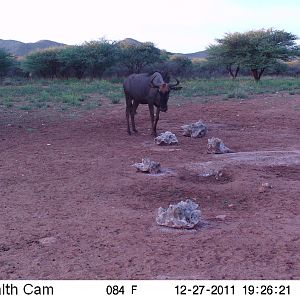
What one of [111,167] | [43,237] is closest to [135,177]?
[111,167]

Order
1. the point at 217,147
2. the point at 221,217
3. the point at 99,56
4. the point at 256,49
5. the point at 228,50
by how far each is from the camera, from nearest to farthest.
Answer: the point at 221,217, the point at 217,147, the point at 256,49, the point at 228,50, the point at 99,56

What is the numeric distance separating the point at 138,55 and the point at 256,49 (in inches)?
503

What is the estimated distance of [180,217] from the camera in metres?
5.79

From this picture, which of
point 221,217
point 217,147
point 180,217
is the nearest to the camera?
point 180,217

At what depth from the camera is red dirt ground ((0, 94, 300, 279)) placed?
4754 millimetres

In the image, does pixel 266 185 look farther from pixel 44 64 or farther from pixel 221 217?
pixel 44 64

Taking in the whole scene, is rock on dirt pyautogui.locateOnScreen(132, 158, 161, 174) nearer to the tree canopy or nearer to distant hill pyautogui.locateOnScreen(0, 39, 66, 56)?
the tree canopy

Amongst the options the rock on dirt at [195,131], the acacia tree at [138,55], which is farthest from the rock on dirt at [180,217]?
the acacia tree at [138,55]

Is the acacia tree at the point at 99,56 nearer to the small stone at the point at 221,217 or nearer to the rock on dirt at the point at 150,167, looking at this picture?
the rock on dirt at the point at 150,167

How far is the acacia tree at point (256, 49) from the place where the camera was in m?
36.2

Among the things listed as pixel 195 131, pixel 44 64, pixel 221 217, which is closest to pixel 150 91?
pixel 195 131

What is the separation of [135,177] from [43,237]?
291 cm

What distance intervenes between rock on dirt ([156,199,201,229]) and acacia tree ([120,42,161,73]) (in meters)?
41.4

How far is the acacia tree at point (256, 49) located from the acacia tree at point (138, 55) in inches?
262
